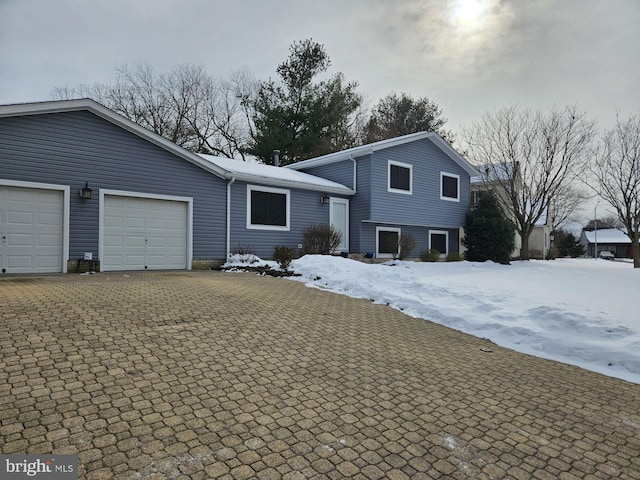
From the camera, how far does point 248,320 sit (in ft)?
18.1

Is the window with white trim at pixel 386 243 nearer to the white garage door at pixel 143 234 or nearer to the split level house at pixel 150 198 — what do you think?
the split level house at pixel 150 198

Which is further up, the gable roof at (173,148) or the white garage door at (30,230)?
the gable roof at (173,148)

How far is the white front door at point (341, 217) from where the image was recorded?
1622 cm

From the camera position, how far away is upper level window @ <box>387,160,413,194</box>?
17.1 m

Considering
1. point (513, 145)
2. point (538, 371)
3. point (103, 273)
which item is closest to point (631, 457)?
point (538, 371)

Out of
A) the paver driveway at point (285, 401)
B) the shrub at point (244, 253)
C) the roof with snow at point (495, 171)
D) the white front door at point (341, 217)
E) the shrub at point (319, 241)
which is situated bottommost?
the paver driveway at point (285, 401)

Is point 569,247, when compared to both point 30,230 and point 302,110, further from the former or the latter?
point 30,230

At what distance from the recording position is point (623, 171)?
61.6 feet

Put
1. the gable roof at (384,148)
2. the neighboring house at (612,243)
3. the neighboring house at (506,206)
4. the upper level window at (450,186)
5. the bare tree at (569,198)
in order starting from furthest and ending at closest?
the neighboring house at (612,243) → the bare tree at (569,198) → the neighboring house at (506,206) → the upper level window at (450,186) → the gable roof at (384,148)

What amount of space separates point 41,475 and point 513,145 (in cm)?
2240

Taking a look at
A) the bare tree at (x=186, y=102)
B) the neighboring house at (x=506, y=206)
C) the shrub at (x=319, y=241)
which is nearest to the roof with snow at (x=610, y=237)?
the neighboring house at (x=506, y=206)

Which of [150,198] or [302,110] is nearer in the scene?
[150,198]

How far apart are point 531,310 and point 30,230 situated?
11.5m

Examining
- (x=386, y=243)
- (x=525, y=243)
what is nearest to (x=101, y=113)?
(x=386, y=243)
